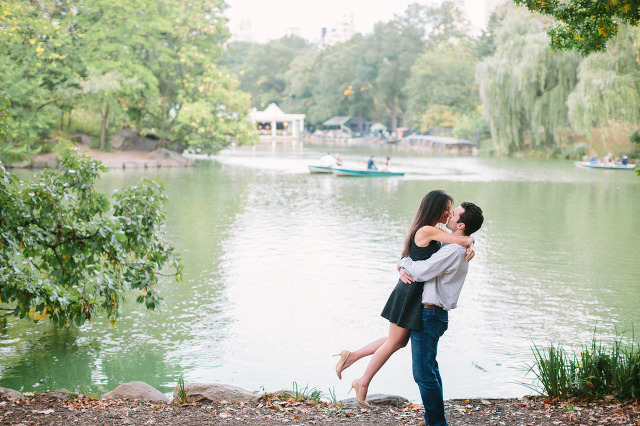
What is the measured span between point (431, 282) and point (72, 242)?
4.14m

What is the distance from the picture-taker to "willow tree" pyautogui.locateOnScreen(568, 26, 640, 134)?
27359 mm

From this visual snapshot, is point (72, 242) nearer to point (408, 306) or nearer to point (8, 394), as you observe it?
point (8, 394)

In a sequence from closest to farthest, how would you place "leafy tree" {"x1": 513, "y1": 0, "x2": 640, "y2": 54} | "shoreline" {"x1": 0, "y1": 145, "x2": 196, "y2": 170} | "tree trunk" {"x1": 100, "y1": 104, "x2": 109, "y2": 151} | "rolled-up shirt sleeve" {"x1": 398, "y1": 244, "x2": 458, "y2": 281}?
"rolled-up shirt sleeve" {"x1": 398, "y1": 244, "x2": 458, "y2": 281} → "leafy tree" {"x1": 513, "y1": 0, "x2": 640, "y2": 54} → "shoreline" {"x1": 0, "y1": 145, "x2": 196, "y2": 170} → "tree trunk" {"x1": 100, "y1": 104, "x2": 109, "y2": 151}

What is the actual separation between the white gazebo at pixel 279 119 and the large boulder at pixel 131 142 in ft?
122

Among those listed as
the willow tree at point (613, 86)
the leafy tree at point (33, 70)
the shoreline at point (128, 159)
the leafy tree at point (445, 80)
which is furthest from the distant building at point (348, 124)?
the willow tree at point (613, 86)

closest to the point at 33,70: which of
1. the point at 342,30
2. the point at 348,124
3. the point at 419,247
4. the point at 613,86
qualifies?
the point at 613,86

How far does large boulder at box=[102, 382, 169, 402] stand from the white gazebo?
68.2 meters

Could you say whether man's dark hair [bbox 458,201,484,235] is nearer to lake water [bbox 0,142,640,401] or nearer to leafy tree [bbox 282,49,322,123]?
lake water [bbox 0,142,640,401]

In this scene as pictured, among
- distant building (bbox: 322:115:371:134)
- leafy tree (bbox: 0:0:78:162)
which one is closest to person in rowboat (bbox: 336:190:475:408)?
leafy tree (bbox: 0:0:78:162)

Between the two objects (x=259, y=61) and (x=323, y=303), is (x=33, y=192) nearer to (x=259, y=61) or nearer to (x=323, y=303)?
(x=323, y=303)

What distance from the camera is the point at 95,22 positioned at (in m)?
33.6

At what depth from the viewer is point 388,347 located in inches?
178

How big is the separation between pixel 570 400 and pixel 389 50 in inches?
2619

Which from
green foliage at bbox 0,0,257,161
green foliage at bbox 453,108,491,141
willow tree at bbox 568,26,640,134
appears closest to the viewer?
willow tree at bbox 568,26,640,134
